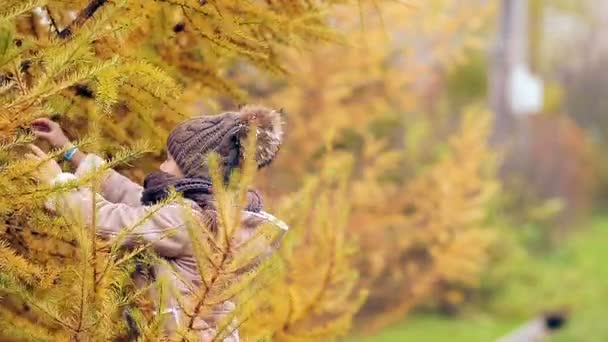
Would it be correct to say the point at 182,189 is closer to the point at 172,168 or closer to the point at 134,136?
the point at 172,168

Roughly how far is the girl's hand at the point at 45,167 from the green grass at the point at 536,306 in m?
9.01

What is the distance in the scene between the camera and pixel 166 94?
276 cm

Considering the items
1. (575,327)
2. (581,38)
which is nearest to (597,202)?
(581,38)

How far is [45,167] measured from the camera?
2494 millimetres

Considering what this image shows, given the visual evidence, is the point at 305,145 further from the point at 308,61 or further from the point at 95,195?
the point at 95,195

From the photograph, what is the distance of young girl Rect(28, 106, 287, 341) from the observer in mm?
2555

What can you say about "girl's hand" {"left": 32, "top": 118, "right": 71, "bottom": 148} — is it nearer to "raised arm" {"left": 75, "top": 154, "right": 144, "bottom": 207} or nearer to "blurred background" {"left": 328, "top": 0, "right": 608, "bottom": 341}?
"raised arm" {"left": 75, "top": 154, "right": 144, "bottom": 207}

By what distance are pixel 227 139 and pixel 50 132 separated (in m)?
0.44

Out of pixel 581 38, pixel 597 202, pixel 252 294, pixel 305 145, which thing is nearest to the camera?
pixel 252 294

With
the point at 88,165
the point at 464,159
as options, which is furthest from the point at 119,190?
the point at 464,159

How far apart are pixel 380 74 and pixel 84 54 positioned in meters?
6.67

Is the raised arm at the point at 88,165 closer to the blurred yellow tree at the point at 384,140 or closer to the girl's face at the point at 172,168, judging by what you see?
the girl's face at the point at 172,168

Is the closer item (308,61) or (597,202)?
(308,61)

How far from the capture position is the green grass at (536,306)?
12.6 metres
